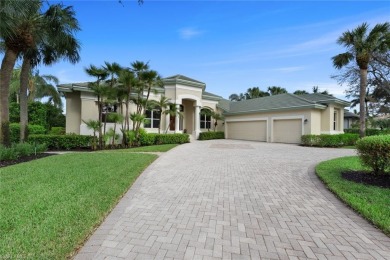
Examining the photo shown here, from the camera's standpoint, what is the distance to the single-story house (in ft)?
61.3

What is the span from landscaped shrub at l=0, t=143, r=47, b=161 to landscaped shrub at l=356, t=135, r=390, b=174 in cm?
1336

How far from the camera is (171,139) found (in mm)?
19453

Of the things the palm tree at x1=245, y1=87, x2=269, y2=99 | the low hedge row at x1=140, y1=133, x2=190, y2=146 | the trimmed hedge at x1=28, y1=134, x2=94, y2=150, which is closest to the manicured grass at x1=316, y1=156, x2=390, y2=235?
the low hedge row at x1=140, y1=133, x2=190, y2=146

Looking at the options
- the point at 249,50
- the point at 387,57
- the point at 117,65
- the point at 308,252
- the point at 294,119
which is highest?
the point at 387,57

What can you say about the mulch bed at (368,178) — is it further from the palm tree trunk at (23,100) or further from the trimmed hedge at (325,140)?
the palm tree trunk at (23,100)

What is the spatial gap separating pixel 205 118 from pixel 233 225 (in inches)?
920

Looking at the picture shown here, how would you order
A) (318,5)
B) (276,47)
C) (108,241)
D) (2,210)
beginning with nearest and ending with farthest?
(108,241)
(2,210)
(318,5)
(276,47)

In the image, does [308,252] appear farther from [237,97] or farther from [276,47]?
[237,97]

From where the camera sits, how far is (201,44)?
1630 centimetres

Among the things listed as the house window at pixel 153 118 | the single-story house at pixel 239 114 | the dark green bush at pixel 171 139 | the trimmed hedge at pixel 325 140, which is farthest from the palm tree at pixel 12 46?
the trimmed hedge at pixel 325 140

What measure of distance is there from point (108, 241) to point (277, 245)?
7.97 feet

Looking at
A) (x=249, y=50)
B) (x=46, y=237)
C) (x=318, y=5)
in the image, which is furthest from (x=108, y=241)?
(x=249, y=50)

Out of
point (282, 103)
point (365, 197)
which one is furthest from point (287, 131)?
point (365, 197)

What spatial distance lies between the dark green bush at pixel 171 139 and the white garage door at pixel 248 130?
7962mm
